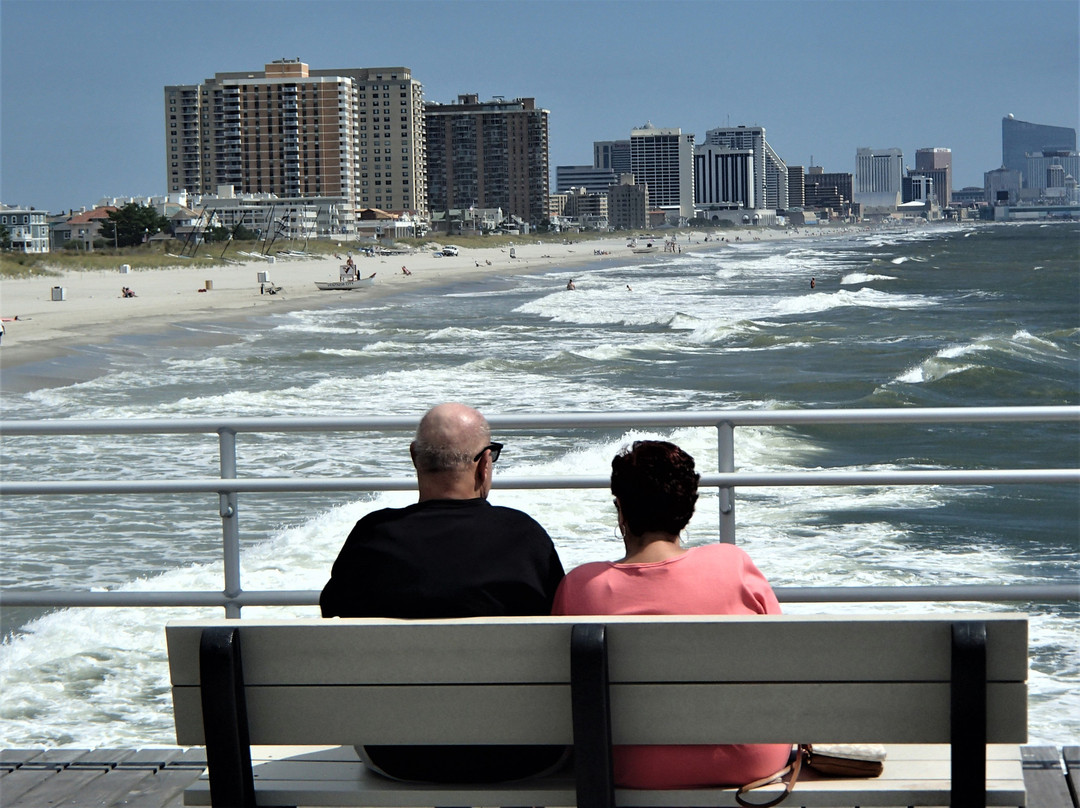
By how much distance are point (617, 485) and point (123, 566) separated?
20.3 ft

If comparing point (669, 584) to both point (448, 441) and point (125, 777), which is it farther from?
point (125, 777)

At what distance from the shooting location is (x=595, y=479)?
132 inches

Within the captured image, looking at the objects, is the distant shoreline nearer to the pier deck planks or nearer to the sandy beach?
the sandy beach

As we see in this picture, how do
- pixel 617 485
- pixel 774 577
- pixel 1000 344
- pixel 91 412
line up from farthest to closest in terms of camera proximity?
1. pixel 1000 344
2. pixel 91 412
3. pixel 774 577
4. pixel 617 485

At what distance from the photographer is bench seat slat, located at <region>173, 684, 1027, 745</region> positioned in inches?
76.7

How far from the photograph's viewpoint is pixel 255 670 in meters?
2.04

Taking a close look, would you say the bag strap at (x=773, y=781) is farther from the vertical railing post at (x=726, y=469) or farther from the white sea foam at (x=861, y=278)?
the white sea foam at (x=861, y=278)

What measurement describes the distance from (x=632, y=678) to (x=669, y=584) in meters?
0.21

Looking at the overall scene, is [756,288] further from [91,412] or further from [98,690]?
[98,690]

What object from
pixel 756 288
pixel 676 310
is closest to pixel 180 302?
pixel 676 310

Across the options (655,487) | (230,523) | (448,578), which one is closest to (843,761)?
(655,487)

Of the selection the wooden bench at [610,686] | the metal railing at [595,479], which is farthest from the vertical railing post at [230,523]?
the wooden bench at [610,686]

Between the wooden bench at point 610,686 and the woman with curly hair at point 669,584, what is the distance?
0.04m

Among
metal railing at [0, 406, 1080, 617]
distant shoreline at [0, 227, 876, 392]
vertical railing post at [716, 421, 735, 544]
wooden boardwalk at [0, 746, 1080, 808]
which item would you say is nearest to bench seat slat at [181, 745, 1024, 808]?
wooden boardwalk at [0, 746, 1080, 808]
